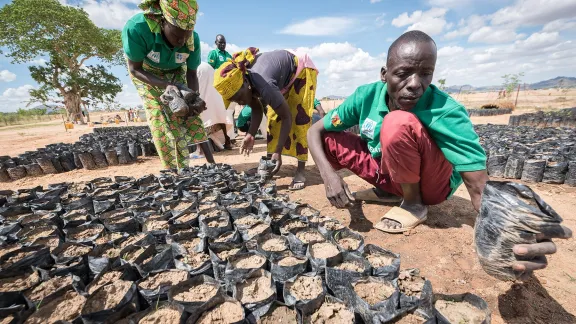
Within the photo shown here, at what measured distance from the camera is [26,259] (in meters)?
1.42

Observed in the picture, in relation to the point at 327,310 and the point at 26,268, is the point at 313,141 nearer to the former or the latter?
the point at 327,310

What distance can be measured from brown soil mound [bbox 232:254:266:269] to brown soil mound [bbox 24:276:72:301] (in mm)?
823

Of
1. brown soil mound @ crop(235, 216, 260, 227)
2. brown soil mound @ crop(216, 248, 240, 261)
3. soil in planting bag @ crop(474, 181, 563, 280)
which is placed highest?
soil in planting bag @ crop(474, 181, 563, 280)

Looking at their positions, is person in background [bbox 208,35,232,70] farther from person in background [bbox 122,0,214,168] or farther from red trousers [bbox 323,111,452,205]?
red trousers [bbox 323,111,452,205]

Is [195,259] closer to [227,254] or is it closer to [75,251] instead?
[227,254]

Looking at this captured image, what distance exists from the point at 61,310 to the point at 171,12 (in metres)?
2.32

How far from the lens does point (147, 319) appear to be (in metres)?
1.13

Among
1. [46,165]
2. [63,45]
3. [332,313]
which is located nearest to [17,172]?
[46,165]

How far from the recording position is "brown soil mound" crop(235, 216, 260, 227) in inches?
76.6

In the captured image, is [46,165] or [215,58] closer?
[46,165]

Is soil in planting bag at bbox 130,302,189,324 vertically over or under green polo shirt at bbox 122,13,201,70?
under

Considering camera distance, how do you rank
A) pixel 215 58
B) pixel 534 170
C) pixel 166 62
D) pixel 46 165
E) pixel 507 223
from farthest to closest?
pixel 215 58
pixel 46 165
pixel 534 170
pixel 166 62
pixel 507 223

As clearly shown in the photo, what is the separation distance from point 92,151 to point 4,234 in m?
3.73

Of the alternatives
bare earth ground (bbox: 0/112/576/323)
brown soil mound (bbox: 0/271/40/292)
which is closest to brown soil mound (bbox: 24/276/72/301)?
brown soil mound (bbox: 0/271/40/292)
